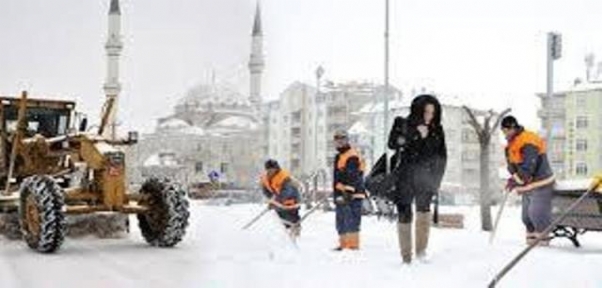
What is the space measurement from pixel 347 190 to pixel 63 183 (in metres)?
2.83

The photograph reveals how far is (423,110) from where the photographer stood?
5.88 metres

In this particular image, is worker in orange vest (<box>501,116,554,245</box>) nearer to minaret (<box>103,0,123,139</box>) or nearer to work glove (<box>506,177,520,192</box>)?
work glove (<box>506,177,520,192</box>)

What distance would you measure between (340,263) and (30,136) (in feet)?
14.8

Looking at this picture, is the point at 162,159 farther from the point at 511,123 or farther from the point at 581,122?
the point at 581,122

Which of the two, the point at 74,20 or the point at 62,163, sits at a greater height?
the point at 74,20

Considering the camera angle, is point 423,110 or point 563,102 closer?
point 423,110

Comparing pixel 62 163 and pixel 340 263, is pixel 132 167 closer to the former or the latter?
pixel 62 163

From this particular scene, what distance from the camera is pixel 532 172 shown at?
800 cm

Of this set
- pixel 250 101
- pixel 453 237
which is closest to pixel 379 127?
pixel 453 237

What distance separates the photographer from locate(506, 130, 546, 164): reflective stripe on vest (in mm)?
7973

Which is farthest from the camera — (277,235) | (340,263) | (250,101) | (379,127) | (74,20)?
(379,127)

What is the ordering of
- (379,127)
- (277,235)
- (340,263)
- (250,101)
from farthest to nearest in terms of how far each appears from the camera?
(379,127)
(277,235)
(340,263)
(250,101)

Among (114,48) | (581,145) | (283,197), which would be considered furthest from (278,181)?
(581,145)

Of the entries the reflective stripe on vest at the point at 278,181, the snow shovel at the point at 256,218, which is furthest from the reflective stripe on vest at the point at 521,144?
the reflective stripe on vest at the point at 278,181
